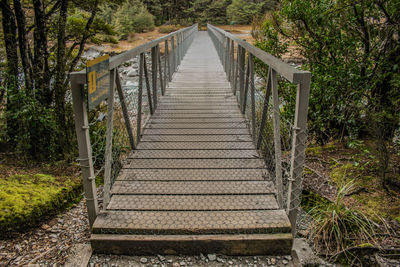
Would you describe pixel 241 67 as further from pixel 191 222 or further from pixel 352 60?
pixel 191 222

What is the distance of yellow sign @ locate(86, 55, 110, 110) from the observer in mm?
1826

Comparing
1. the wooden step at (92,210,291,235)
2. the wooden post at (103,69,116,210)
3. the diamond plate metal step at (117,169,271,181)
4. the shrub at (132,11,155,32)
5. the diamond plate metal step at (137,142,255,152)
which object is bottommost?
the wooden step at (92,210,291,235)

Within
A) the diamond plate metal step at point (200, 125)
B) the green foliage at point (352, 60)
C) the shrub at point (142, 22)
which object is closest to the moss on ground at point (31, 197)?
the diamond plate metal step at point (200, 125)

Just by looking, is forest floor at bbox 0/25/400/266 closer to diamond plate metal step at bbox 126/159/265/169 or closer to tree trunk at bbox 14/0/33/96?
diamond plate metal step at bbox 126/159/265/169

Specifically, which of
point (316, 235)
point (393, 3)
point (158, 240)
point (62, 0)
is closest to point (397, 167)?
point (316, 235)

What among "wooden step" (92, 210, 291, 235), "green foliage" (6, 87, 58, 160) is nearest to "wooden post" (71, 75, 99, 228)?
"wooden step" (92, 210, 291, 235)

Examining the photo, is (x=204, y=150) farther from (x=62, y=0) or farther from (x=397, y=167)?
(x=62, y=0)

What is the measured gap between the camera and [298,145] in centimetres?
196

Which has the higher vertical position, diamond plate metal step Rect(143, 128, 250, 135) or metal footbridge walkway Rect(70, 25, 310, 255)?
diamond plate metal step Rect(143, 128, 250, 135)

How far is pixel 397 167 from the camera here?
10.2 ft

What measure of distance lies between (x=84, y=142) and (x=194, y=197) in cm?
99

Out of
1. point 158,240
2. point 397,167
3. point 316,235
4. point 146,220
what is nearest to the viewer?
point 158,240

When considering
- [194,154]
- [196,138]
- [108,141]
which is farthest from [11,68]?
[194,154]

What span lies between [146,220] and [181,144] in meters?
1.41
